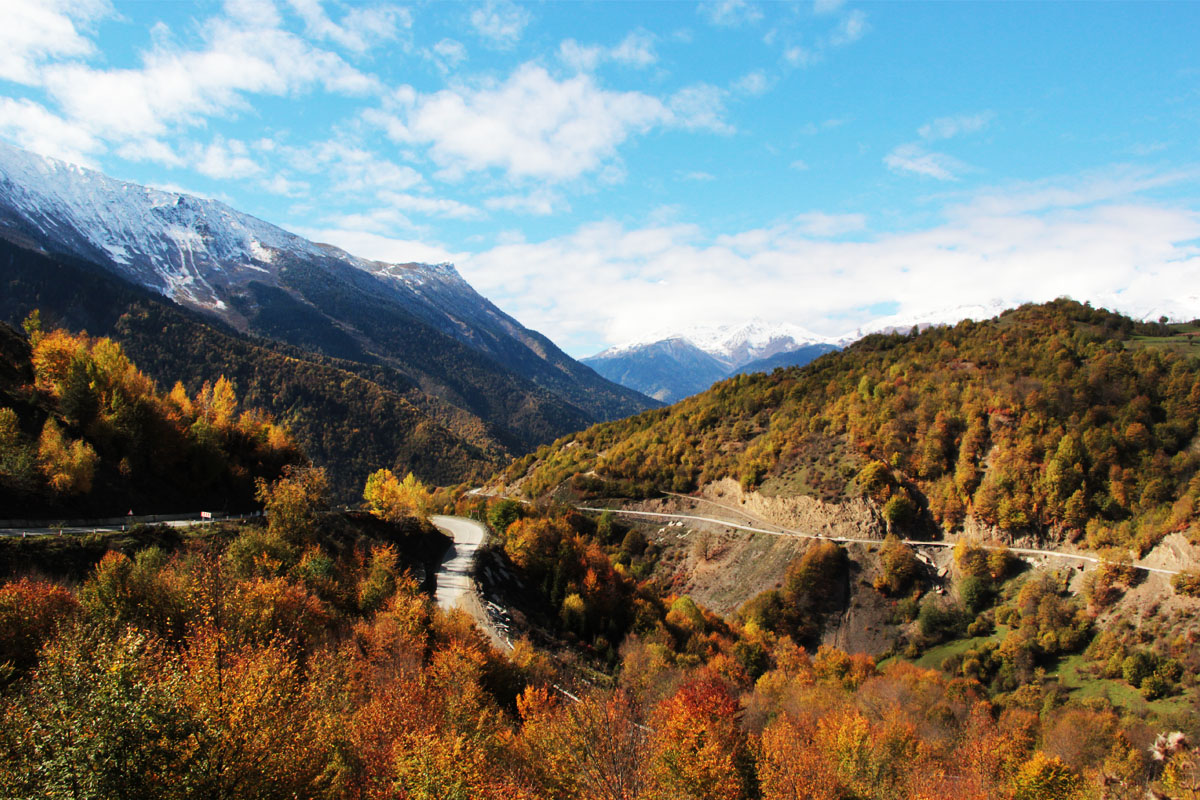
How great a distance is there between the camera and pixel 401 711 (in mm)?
24453

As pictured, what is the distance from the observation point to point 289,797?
54.4 feet

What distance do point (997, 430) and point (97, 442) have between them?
10358 centimetres

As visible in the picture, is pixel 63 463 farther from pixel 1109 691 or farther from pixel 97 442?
pixel 1109 691

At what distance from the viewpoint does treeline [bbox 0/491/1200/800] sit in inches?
583

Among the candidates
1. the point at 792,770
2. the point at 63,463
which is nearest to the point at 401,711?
the point at 792,770

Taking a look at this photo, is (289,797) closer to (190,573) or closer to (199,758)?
(199,758)

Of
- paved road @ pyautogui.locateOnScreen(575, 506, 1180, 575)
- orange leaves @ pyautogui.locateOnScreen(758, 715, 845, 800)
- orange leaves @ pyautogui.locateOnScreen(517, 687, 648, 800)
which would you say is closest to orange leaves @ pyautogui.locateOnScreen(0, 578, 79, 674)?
orange leaves @ pyautogui.locateOnScreen(517, 687, 648, 800)

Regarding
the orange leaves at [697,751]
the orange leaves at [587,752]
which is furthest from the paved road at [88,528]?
the orange leaves at [697,751]

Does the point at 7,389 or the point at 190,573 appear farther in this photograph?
the point at 7,389

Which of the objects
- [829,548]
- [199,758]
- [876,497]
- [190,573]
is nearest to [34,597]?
[190,573]

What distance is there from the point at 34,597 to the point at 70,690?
1687 cm

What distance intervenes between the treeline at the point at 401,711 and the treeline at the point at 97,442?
765 cm

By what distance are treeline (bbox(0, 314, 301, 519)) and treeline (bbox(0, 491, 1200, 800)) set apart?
7.65 m

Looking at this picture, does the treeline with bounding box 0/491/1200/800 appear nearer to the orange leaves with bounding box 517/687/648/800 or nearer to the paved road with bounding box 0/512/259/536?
the orange leaves with bounding box 517/687/648/800
